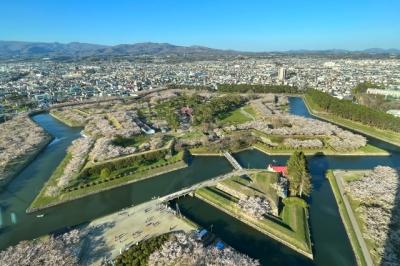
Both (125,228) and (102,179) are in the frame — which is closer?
(125,228)

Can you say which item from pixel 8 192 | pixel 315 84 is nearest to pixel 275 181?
pixel 8 192

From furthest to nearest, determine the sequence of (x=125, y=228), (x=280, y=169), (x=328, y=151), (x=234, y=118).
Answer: (x=234, y=118) → (x=328, y=151) → (x=280, y=169) → (x=125, y=228)

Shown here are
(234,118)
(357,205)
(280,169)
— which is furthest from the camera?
(234,118)

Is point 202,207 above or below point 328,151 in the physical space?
below

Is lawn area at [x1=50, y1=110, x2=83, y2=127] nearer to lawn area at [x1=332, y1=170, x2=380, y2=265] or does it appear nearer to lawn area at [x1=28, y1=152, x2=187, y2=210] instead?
lawn area at [x1=28, y1=152, x2=187, y2=210]

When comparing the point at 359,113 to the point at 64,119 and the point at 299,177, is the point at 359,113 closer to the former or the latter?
the point at 299,177

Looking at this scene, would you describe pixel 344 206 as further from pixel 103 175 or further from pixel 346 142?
pixel 103 175

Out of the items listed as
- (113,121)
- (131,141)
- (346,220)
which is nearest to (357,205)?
(346,220)
